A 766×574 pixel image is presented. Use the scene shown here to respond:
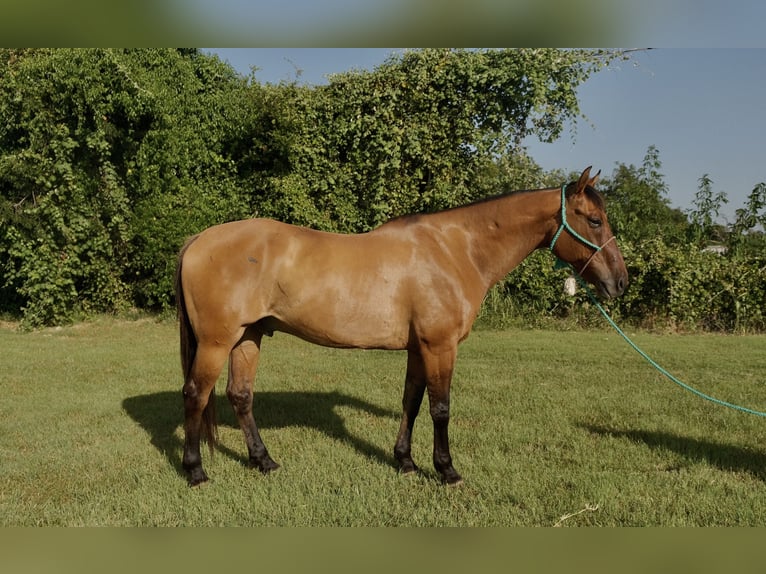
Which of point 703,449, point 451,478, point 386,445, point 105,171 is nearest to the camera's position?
point 451,478

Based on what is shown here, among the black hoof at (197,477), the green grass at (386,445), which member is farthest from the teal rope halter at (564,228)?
the black hoof at (197,477)

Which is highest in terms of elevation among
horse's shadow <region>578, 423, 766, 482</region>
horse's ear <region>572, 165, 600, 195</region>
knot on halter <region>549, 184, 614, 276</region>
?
horse's ear <region>572, 165, 600, 195</region>

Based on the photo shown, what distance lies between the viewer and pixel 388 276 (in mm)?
3812

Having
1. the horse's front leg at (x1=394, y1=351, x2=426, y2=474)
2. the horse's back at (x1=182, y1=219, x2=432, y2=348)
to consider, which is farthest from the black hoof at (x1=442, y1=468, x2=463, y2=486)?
the horse's back at (x1=182, y1=219, x2=432, y2=348)

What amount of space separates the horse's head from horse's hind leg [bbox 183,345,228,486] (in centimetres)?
254

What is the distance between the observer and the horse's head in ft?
12.3

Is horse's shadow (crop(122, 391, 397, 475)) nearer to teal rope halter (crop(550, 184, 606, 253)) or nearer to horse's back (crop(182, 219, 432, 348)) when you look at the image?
horse's back (crop(182, 219, 432, 348))

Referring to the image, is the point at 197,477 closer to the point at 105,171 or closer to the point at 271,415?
the point at 271,415

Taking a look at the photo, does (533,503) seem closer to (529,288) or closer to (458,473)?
(458,473)

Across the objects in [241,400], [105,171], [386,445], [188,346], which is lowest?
[386,445]

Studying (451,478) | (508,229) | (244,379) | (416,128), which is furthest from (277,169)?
(451,478)

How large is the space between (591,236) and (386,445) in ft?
7.77
